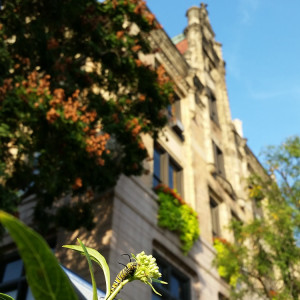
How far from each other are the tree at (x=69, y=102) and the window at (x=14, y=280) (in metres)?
2.16

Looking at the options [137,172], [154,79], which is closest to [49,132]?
[137,172]

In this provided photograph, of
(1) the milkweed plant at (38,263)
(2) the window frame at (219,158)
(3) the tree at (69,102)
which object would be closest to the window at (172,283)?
(3) the tree at (69,102)

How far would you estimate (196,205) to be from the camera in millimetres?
17625

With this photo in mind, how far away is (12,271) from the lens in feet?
40.8

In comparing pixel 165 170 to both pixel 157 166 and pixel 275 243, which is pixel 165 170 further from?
pixel 275 243

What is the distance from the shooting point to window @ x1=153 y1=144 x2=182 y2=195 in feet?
55.3

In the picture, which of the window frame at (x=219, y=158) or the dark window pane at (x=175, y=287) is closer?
the dark window pane at (x=175, y=287)

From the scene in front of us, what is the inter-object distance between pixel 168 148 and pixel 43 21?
9.21m

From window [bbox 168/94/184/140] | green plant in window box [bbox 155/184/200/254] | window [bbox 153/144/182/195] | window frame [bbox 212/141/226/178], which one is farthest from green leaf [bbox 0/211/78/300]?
window frame [bbox 212/141/226/178]

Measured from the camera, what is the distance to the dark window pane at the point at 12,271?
12227mm

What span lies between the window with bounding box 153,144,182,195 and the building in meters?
0.05

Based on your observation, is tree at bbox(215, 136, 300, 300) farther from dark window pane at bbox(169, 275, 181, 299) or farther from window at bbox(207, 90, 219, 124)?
window at bbox(207, 90, 219, 124)

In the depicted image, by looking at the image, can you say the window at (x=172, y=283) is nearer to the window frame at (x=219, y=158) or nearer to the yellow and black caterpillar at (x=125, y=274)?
the window frame at (x=219, y=158)

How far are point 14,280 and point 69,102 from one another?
20.2ft
